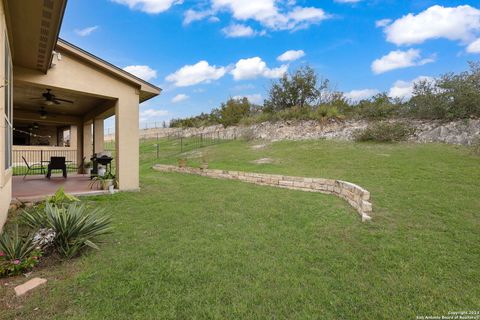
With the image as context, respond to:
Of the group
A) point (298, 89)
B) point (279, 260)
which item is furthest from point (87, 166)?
point (298, 89)

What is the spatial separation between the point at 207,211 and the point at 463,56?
13.5 m

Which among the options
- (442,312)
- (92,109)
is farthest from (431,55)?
(92,109)

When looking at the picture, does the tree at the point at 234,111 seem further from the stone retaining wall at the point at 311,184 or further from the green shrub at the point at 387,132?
the green shrub at the point at 387,132

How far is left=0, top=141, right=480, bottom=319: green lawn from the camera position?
2.29 metres

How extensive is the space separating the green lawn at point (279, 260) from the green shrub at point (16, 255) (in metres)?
0.15

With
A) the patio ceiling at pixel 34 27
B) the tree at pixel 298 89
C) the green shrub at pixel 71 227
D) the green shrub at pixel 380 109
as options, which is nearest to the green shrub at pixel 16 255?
the green shrub at pixel 71 227

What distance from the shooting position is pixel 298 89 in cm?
2052

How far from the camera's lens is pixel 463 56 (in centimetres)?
1111

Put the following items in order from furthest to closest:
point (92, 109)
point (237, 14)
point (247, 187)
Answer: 1. point (237, 14)
2. point (92, 109)
3. point (247, 187)

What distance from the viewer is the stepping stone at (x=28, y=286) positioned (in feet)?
8.05

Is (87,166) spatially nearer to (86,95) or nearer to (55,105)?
(55,105)

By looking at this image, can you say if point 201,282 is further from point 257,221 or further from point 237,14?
point 237,14

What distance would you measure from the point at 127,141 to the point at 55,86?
7.01 feet

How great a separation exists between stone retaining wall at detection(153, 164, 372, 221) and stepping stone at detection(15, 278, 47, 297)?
15.7 ft
